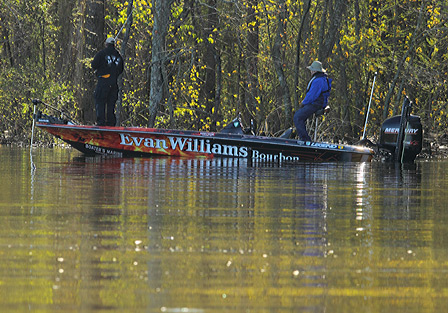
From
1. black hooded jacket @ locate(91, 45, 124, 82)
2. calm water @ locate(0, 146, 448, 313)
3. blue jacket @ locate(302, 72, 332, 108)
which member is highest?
black hooded jacket @ locate(91, 45, 124, 82)

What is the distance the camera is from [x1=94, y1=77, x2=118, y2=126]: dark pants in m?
21.1

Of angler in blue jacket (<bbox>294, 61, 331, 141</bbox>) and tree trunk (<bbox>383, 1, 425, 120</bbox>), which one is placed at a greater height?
tree trunk (<bbox>383, 1, 425, 120</bbox>)

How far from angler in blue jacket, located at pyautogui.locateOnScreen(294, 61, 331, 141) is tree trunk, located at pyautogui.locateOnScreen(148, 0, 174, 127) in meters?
5.75

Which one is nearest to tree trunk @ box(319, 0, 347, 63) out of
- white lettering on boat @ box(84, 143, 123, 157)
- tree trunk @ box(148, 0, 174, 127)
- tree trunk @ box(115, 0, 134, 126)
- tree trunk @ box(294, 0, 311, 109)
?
tree trunk @ box(294, 0, 311, 109)

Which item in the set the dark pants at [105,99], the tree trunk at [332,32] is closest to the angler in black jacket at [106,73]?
the dark pants at [105,99]

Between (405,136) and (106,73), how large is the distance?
633cm

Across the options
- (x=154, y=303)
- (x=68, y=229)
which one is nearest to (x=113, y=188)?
(x=68, y=229)

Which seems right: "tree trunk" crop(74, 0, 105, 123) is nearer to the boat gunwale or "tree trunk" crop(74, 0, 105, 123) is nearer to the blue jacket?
the boat gunwale

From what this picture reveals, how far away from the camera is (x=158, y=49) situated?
2567 centimetres

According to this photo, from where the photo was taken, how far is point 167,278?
20.1ft

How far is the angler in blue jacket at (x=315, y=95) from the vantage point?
20.4 meters

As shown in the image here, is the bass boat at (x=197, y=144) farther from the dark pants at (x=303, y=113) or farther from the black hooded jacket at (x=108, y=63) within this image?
the black hooded jacket at (x=108, y=63)

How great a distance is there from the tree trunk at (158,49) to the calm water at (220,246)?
38.9 ft

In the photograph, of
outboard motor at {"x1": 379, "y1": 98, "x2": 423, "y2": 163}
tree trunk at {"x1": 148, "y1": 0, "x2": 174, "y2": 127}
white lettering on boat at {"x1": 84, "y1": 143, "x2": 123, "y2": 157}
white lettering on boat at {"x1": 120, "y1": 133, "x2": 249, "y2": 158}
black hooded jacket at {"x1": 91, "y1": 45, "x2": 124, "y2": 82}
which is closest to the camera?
outboard motor at {"x1": 379, "y1": 98, "x2": 423, "y2": 163}
